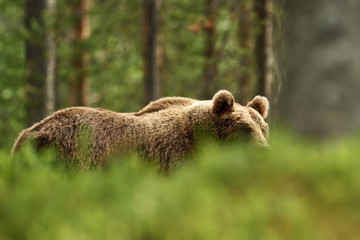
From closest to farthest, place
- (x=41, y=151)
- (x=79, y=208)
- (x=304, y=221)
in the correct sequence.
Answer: (x=304, y=221) < (x=79, y=208) < (x=41, y=151)

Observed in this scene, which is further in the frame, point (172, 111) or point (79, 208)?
point (172, 111)

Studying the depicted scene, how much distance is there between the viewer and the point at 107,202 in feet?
7.61

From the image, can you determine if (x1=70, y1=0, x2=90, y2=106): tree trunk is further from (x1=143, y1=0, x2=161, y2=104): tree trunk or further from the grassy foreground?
the grassy foreground

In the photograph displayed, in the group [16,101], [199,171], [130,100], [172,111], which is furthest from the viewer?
[130,100]

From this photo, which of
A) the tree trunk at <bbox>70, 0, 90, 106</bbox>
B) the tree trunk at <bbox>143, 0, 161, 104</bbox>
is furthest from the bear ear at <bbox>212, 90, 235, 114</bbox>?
the tree trunk at <bbox>70, 0, 90, 106</bbox>

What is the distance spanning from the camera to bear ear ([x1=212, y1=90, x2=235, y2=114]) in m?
6.50

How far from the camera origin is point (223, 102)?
21.5ft

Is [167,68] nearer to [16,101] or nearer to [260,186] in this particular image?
[16,101]

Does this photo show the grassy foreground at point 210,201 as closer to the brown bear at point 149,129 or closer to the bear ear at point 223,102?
the brown bear at point 149,129

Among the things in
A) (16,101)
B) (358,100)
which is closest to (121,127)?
(358,100)

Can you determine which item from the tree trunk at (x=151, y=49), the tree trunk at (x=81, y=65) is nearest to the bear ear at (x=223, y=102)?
the tree trunk at (x=151, y=49)

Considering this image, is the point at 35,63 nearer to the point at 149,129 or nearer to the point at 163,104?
the point at 163,104

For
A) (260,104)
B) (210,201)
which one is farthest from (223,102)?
(210,201)

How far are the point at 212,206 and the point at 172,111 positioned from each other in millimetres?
4742
